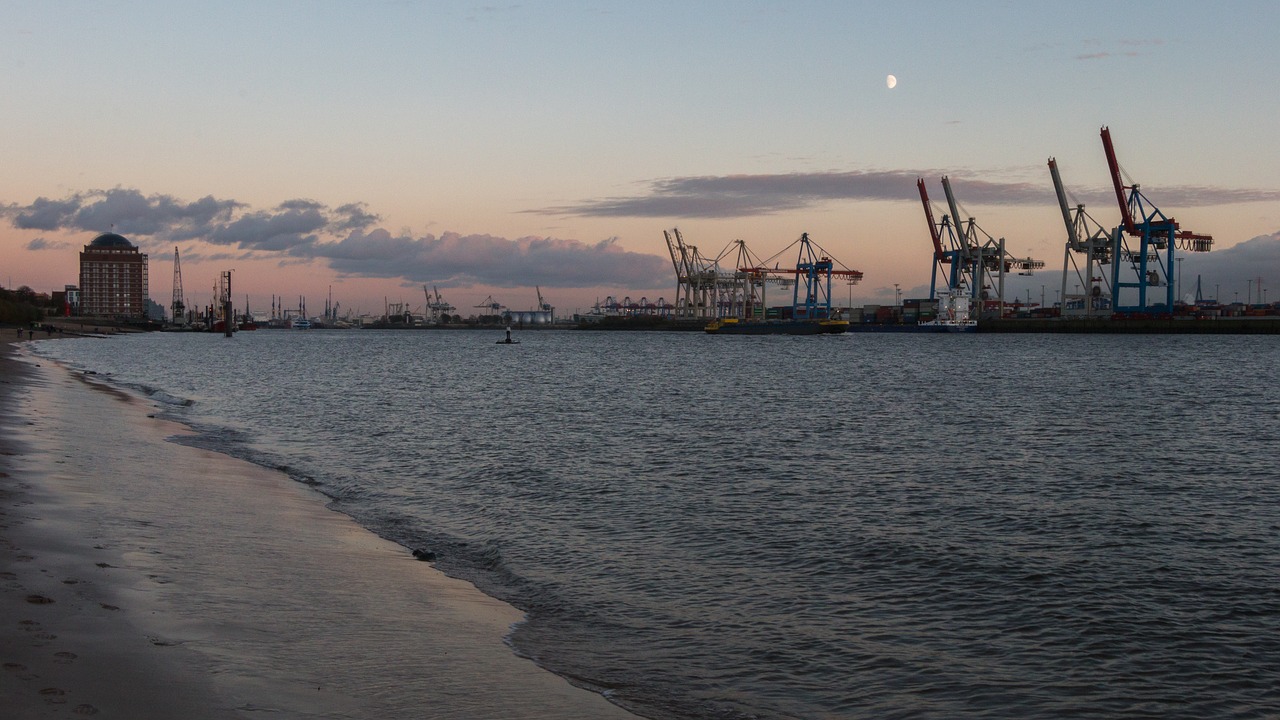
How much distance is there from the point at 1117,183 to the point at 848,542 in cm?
A: 14640

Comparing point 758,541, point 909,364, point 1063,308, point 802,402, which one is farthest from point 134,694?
point 1063,308

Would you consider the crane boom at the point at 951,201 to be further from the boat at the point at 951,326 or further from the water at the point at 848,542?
the water at the point at 848,542

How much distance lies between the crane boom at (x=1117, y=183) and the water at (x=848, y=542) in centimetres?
11669

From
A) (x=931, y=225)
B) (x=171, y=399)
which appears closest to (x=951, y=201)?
(x=931, y=225)

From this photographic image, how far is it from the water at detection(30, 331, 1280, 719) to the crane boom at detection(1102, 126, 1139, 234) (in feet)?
383

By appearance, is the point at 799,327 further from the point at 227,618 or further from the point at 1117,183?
the point at 227,618

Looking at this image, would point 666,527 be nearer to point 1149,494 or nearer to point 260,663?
point 260,663

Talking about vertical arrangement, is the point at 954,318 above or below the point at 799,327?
above

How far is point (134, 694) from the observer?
21.7 feet

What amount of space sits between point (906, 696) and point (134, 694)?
243 inches

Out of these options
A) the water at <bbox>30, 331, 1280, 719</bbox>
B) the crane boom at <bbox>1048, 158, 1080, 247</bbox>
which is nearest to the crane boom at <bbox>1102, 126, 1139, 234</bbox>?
the crane boom at <bbox>1048, 158, 1080, 247</bbox>

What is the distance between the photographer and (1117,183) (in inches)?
5576

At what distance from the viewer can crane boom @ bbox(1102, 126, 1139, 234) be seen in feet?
464

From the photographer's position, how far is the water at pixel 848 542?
9.02 meters
